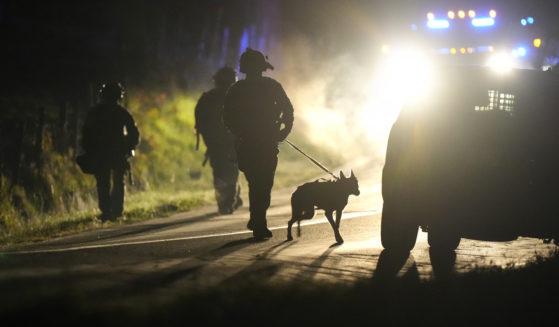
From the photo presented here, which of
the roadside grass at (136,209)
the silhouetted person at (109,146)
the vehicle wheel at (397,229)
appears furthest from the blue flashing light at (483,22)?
the vehicle wheel at (397,229)

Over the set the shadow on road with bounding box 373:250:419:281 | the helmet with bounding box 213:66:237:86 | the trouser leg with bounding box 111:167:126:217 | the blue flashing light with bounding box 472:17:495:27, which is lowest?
the shadow on road with bounding box 373:250:419:281

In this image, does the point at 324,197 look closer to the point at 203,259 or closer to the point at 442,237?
the point at 442,237

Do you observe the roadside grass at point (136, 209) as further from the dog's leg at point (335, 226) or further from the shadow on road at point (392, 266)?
the shadow on road at point (392, 266)

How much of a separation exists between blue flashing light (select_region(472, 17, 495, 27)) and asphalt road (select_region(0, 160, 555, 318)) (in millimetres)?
20078

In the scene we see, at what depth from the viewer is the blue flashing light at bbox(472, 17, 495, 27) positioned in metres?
29.1

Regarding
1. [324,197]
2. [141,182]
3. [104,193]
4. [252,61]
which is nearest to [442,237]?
[324,197]

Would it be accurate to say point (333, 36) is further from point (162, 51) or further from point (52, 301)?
point (52, 301)

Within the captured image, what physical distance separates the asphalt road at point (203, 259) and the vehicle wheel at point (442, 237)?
13 cm

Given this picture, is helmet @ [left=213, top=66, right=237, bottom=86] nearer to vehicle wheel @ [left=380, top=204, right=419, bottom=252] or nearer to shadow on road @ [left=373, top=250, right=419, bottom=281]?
shadow on road @ [left=373, top=250, right=419, bottom=281]

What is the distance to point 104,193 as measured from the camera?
11.8 metres

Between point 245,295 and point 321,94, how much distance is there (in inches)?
1136

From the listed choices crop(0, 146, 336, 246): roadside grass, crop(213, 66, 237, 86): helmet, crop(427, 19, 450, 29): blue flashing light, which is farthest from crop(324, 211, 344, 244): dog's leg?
crop(427, 19, 450, 29): blue flashing light

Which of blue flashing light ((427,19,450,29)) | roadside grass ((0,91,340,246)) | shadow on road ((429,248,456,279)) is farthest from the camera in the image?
blue flashing light ((427,19,450,29))

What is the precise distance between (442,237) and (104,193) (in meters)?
6.37
